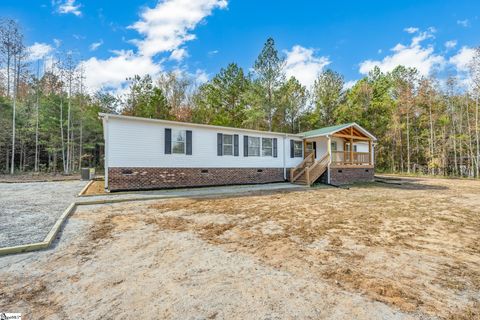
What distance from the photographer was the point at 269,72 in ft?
71.5

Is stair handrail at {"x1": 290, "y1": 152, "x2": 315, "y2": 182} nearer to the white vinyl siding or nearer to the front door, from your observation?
the front door

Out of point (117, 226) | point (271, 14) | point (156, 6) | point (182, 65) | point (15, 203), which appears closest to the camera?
point (117, 226)

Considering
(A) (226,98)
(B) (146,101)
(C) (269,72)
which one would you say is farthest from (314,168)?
A: (B) (146,101)

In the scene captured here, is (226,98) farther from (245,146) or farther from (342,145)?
(245,146)

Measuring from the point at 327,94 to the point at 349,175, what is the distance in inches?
528

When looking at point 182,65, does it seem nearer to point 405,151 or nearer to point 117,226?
point 117,226

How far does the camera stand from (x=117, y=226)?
4.75 metres

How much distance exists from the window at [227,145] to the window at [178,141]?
89.1 inches

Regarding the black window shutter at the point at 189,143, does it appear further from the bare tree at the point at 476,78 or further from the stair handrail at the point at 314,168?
the bare tree at the point at 476,78

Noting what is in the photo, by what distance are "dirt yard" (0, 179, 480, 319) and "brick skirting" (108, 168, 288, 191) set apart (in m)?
4.47

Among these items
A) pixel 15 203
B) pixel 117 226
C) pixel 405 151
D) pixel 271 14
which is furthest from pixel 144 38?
pixel 405 151

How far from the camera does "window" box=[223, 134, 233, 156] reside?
40.1 feet

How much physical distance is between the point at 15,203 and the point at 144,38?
15081 millimetres

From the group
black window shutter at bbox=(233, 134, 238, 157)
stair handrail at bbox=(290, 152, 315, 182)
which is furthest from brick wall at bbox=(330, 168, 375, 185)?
black window shutter at bbox=(233, 134, 238, 157)
